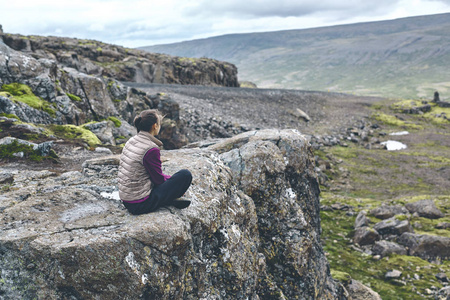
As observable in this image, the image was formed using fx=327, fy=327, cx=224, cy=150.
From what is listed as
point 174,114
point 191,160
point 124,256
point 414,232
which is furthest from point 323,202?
point 124,256

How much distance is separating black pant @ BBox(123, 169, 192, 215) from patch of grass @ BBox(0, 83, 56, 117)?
878 inches

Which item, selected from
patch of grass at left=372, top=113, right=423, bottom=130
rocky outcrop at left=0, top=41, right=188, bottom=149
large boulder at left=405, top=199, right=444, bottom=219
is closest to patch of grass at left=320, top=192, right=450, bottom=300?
large boulder at left=405, top=199, right=444, bottom=219

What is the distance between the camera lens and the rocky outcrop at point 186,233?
7863 millimetres

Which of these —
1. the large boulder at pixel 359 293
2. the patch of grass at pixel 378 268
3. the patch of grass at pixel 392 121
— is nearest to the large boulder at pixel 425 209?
the patch of grass at pixel 378 268

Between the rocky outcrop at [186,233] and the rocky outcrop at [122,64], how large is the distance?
4838cm

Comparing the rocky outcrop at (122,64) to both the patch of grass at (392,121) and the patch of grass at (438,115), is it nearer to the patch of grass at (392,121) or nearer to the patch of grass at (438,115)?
the patch of grass at (392,121)

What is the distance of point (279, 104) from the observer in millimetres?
81562

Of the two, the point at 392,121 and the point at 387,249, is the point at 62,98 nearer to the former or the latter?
the point at 387,249

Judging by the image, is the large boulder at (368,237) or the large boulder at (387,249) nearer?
the large boulder at (387,249)

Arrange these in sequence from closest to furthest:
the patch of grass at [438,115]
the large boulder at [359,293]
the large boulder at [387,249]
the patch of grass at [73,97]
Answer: the large boulder at [359,293], the large boulder at [387,249], the patch of grass at [73,97], the patch of grass at [438,115]

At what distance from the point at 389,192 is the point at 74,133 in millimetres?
38761

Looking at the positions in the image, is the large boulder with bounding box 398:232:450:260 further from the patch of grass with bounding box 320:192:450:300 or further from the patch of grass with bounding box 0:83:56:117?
the patch of grass with bounding box 0:83:56:117

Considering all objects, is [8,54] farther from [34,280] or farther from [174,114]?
[34,280]

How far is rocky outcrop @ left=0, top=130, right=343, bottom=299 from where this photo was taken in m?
7.86
